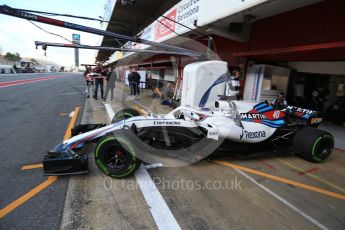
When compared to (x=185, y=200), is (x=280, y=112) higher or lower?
higher

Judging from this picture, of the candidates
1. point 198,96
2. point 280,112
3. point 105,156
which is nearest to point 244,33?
point 198,96

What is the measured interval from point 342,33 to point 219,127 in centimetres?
412

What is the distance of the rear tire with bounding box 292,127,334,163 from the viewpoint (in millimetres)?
4145

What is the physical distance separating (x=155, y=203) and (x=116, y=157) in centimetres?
91

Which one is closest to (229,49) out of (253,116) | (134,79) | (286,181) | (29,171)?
(134,79)

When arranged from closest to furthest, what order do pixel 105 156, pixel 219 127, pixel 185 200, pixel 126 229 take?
pixel 126 229 < pixel 185 200 < pixel 105 156 < pixel 219 127

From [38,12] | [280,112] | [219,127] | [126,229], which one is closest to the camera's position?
[126,229]

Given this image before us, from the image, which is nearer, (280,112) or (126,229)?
(126,229)

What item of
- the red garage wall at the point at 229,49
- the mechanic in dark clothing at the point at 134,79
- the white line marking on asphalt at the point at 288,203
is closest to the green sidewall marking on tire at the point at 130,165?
the white line marking on asphalt at the point at 288,203

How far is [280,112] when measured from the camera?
14.7 feet

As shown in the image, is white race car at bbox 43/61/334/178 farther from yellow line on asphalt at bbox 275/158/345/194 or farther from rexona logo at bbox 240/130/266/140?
yellow line on asphalt at bbox 275/158/345/194

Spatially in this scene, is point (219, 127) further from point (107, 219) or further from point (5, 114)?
point (5, 114)

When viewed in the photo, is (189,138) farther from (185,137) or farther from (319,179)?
(319,179)

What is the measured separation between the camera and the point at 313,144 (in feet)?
13.6
